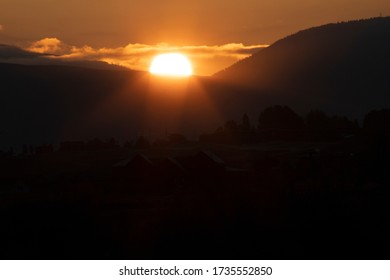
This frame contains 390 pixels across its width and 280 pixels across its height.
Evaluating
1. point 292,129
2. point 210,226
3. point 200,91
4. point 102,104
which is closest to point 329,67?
point 200,91

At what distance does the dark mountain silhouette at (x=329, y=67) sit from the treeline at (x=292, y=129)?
66.1m

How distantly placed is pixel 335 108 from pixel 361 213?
14249cm

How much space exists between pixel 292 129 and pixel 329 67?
291ft

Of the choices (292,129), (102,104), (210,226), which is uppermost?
(210,226)

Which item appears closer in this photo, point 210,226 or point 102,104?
point 210,226

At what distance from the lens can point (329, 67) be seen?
18200 centimetres

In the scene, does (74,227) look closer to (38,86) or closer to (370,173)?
(370,173)

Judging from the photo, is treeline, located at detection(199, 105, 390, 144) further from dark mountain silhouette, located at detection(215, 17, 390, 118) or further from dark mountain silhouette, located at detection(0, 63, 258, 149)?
dark mountain silhouette, located at detection(215, 17, 390, 118)

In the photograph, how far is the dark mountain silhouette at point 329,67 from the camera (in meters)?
174

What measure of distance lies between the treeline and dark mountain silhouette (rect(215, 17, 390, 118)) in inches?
2601

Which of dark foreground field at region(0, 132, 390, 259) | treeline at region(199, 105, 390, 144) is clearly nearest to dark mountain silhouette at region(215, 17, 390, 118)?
treeline at region(199, 105, 390, 144)

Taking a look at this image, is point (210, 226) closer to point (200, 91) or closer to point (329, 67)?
point (200, 91)

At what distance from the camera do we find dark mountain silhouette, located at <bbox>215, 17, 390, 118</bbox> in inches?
6831

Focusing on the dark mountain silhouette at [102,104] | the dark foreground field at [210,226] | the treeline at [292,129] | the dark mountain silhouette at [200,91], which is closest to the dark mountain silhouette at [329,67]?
the dark mountain silhouette at [200,91]
